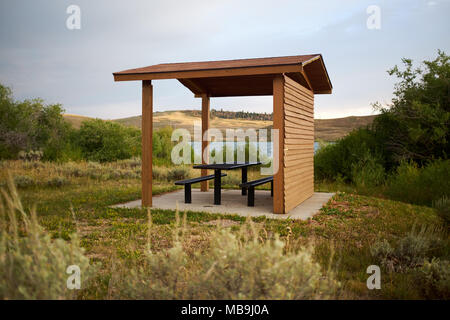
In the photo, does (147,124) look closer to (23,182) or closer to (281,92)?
(281,92)

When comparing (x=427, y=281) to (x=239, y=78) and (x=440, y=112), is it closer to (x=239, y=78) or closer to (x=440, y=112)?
(x=239, y=78)

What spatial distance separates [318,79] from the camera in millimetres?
8289

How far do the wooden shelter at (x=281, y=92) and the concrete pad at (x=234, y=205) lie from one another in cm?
22

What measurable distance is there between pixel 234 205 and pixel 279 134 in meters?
1.83

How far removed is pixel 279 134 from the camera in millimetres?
6203

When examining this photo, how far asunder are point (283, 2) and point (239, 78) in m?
4.02

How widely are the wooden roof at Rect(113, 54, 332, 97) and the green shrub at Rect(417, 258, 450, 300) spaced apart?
359 centimetres

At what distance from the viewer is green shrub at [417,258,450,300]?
2869mm

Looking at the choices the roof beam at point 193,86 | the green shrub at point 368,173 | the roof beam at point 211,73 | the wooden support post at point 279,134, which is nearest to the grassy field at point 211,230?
the wooden support post at point 279,134

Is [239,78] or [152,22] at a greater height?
[152,22]
